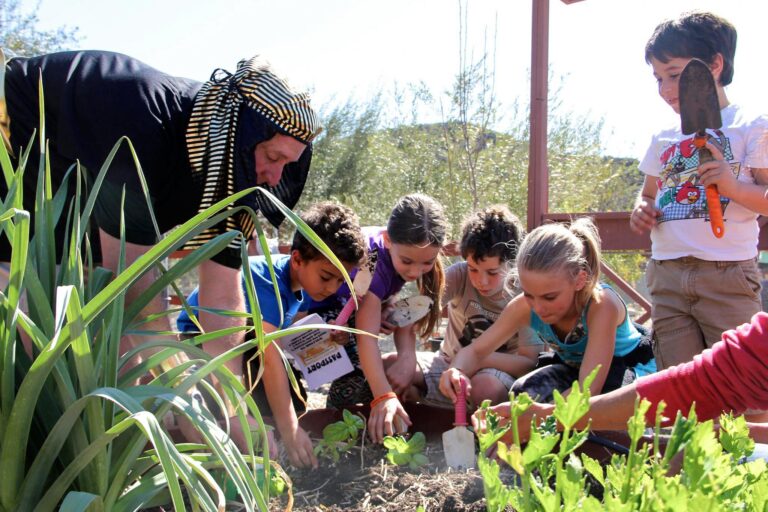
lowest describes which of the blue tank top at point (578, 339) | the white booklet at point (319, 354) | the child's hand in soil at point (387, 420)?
the child's hand in soil at point (387, 420)

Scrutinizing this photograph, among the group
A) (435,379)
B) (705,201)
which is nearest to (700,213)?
(705,201)

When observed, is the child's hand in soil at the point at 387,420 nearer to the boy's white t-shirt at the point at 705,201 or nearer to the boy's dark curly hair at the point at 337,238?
the boy's dark curly hair at the point at 337,238

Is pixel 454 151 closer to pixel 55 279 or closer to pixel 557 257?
pixel 557 257

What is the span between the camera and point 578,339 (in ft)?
7.77

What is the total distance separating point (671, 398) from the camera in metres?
1.25

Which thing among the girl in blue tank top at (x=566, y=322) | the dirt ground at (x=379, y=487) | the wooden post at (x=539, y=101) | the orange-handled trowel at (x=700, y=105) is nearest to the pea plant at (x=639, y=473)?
the dirt ground at (x=379, y=487)

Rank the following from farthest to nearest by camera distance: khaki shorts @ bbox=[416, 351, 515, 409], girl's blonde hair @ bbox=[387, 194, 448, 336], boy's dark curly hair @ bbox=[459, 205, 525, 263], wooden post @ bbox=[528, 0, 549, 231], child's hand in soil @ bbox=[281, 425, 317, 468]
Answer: wooden post @ bbox=[528, 0, 549, 231]
khaki shorts @ bbox=[416, 351, 515, 409]
boy's dark curly hair @ bbox=[459, 205, 525, 263]
girl's blonde hair @ bbox=[387, 194, 448, 336]
child's hand in soil @ bbox=[281, 425, 317, 468]

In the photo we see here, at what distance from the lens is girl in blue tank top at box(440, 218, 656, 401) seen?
220cm

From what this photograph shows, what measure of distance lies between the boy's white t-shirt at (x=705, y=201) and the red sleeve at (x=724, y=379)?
1.20 m

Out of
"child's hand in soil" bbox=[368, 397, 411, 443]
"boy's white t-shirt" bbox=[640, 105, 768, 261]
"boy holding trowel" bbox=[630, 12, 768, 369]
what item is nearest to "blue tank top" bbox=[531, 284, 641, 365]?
"boy holding trowel" bbox=[630, 12, 768, 369]

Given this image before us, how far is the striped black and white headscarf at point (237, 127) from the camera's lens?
1727mm

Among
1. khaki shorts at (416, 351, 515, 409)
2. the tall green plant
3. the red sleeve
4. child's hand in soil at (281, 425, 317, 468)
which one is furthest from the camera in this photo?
khaki shorts at (416, 351, 515, 409)

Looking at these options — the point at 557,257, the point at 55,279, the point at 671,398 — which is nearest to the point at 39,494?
the point at 55,279

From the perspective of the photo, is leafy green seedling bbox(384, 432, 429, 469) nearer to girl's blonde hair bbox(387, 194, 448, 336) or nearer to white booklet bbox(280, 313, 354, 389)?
white booklet bbox(280, 313, 354, 389)
